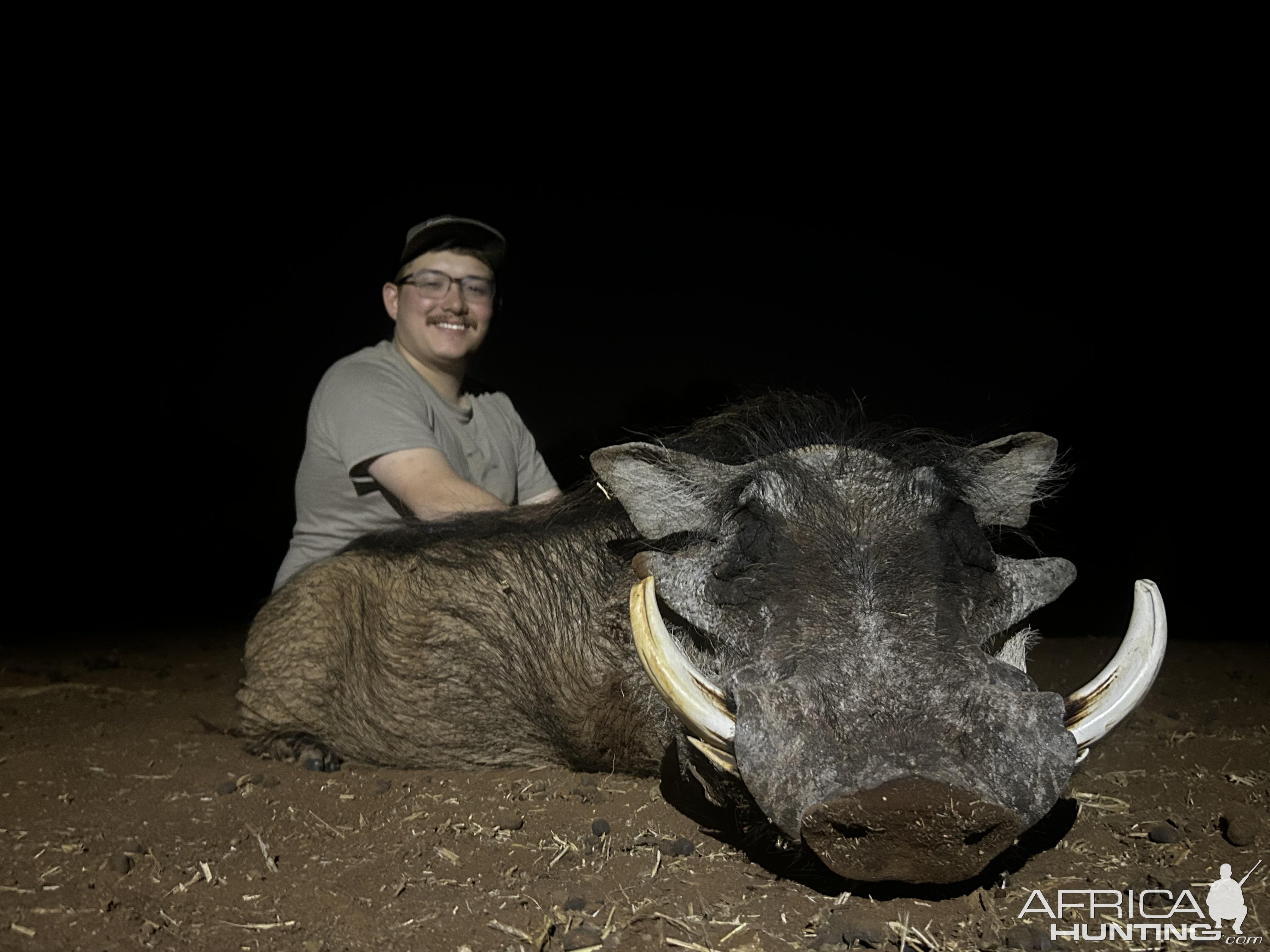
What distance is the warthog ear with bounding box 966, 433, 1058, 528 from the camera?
2.23 m

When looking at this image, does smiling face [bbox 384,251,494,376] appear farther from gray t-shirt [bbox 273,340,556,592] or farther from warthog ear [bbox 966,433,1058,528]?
warthog ear [bbox 966,433,1058,528]

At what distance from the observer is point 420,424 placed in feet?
10.2

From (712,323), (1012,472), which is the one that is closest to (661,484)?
(1012,472)

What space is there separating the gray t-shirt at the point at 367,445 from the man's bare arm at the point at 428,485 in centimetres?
4

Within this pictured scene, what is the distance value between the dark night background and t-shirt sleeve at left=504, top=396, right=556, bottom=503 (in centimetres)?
141

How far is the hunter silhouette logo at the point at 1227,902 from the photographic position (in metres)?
1.60

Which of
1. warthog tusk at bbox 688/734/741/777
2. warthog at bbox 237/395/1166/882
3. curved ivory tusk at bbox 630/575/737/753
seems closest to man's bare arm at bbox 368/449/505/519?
warthog at bbox 237/395/1166/882

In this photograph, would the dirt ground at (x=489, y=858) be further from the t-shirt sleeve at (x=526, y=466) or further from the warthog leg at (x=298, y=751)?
the t-shirt sleeve at (x=526, y=466)

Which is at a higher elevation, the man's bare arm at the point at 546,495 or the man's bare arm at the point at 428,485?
the man's bare arm at the point at 428,485

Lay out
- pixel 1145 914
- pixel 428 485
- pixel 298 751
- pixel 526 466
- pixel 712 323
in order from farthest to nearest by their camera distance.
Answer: pixel 712 323 → pixel 526 466 → pixel 428 485 → pixel 298 751 → pixel 1145 914

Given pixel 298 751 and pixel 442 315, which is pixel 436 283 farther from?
pixel 298 751

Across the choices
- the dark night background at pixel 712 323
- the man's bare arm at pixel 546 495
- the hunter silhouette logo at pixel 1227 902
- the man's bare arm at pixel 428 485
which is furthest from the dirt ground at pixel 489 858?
the dark night background at pixel 712 323

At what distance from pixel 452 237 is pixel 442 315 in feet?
0.94

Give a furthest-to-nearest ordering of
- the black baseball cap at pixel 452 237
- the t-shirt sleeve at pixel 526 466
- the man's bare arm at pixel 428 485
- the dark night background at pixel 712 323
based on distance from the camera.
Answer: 1. the dark night background at pixel 712 323
2. the t-shirt sleeve at pixel 526 466
3. the black baseball cap at pixel 452 237
4. the man's bare arm at pixel 428 485
